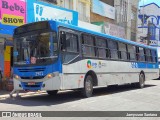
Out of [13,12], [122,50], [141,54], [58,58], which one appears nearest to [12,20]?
[13,12]

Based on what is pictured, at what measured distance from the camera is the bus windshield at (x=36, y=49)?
13.2m

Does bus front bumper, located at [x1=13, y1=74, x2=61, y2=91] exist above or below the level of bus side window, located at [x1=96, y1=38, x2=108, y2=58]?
below

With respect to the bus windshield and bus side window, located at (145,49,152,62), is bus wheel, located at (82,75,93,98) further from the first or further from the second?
bus side window, located at (145,49,152,62)

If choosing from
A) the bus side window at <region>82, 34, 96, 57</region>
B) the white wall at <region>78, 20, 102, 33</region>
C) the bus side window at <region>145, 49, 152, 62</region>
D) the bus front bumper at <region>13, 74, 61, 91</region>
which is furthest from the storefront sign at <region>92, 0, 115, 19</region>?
the bus front bumper at <region>13, 74, 61, 91</region>

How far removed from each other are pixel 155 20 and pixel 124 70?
4410 cm

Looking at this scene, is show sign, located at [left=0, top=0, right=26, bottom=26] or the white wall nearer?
show sign, located at [left=0, top=0, right=26, bottom=26]

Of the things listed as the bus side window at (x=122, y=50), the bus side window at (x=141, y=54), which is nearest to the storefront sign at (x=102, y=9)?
the bus side window at (x=141, y=54)

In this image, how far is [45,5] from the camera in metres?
20.2

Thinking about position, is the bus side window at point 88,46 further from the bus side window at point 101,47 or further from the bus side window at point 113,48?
the bus side window at point 113,48

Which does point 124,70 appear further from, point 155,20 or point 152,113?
point 155,20

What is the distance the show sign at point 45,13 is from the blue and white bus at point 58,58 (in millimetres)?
4291

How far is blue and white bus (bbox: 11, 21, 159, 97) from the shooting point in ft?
43.2

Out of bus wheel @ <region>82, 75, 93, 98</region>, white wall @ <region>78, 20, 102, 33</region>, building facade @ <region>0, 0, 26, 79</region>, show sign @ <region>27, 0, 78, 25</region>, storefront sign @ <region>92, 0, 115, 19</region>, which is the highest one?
storefront sign @ <region>92, 0, 115, 19</region>

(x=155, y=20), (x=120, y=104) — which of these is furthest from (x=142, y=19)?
(x=120, y=104)
